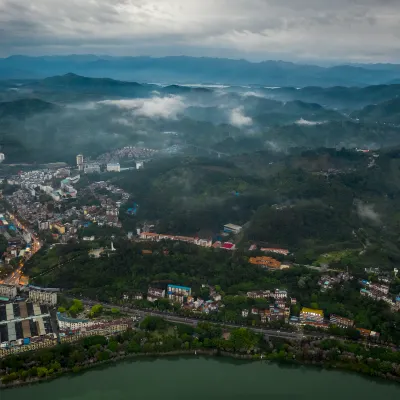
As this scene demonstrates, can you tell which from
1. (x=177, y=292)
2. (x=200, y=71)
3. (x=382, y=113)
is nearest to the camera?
(x=177, y=292)

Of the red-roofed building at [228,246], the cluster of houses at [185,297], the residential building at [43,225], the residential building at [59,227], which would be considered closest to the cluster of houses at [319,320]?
the cluster of houses at [185,297]

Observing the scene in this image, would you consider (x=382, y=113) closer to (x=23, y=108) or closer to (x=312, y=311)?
(x=23, y=108)

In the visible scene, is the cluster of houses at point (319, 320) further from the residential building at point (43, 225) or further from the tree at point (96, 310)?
the residential building at point (43, 225)

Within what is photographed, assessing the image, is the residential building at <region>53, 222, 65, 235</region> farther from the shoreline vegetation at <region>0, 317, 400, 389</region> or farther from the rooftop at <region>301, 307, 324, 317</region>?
the rooftop at <region>301, 307, 324, 317</region>

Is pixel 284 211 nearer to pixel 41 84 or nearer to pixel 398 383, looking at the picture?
pixel 398 383

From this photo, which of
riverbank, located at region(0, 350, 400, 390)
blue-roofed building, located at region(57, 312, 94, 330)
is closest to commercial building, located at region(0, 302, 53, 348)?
blue-roofed building, located at region(57, 312, 94, 330)

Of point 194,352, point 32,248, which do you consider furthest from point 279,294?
point 32,248
